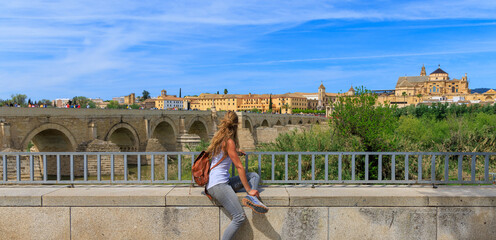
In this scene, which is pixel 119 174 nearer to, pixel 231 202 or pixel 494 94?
pixel 231 202

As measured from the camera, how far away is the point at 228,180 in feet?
12.4

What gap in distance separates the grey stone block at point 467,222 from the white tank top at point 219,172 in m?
2.21

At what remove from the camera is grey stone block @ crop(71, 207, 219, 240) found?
391cm

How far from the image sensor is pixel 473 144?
13.5 metres

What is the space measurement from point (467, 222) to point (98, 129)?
850 inches

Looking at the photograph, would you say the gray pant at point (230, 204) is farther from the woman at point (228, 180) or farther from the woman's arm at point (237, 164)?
the woman's arm at point (237, 164)

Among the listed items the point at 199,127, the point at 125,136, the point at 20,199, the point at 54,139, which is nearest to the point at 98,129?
the point at 54,139

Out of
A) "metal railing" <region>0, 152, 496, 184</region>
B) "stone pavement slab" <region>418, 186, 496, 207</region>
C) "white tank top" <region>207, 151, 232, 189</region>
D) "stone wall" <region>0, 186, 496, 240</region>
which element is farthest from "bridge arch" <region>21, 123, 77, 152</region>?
"stone pavement slab" <region>418, 186, 496, 207</region>

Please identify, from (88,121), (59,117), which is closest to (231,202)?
(59,117)

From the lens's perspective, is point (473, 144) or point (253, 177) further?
point (473, 144)

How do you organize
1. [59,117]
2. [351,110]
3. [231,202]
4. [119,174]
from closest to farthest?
1. [231,202]
2. [351,110]
3. [119,174]
4. [59,117]

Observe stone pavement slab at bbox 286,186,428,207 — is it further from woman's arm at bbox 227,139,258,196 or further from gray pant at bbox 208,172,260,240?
gray pant at bbox 208,172,260,240

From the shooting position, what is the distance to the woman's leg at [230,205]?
364cm

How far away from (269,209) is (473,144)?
484 inches
